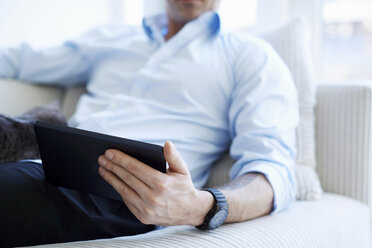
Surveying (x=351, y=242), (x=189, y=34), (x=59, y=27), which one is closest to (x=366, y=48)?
(x=189, y=34)

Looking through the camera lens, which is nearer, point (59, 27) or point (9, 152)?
point (9, 152)

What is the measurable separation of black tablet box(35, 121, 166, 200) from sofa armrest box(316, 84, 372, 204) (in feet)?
2.14

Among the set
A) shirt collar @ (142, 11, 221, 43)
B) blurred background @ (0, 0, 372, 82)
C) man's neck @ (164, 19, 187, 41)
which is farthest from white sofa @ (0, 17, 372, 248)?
blurred background @ (0, 0, 372, 82)

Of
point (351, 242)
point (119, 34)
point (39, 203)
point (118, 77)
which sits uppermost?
point (119, 34)

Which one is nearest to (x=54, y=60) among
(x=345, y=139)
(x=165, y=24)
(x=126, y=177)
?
(x=165, y=24)

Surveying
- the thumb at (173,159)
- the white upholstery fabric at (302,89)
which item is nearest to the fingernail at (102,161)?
the thumb at (173,159)

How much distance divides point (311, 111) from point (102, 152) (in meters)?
0.68

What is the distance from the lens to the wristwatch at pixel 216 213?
740 millimetres

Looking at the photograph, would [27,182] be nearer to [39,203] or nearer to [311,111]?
[39,203]

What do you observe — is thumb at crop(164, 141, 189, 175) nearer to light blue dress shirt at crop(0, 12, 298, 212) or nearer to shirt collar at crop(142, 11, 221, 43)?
light blue dress shirt at crop(0, 12, 298, 212)

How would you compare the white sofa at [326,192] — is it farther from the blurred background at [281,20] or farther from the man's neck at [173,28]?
the blurred background at [281,20]

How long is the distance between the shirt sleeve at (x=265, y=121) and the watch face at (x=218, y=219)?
0.16 meters

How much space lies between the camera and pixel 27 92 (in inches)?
55.8

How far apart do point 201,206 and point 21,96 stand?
3.00ft
